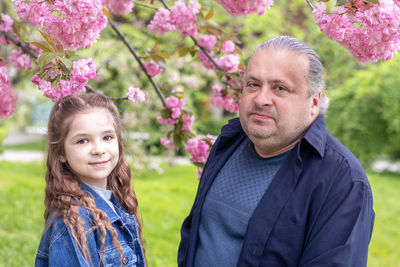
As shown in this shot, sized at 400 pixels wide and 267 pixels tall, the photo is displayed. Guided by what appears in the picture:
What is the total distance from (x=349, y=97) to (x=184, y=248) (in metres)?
9.12

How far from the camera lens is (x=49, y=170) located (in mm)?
1951

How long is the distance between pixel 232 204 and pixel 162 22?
5.10ft

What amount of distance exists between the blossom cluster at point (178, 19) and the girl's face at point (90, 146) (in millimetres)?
1229

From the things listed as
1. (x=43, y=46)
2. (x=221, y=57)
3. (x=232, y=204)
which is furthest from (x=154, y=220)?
(x=43, y=46)

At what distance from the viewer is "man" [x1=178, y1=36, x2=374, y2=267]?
1567 mm

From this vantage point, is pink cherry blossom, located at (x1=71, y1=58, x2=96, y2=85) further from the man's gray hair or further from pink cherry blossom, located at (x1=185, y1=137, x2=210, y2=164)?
pink cherry blossom, located at (x1=185, y1=137, x2=210, y2=164)

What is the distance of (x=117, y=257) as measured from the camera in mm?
1850

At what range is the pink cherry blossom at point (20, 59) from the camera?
2824mm

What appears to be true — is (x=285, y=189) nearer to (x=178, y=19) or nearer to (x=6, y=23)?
(x=178, y=19)

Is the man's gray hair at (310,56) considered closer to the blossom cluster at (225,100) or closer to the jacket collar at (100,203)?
the jacket collar at (100,203)

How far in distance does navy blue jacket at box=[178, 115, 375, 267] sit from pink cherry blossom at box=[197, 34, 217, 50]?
53.5 inches

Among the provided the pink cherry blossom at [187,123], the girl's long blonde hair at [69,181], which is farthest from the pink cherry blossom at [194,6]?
the girl's long blonde hair at [69,181]

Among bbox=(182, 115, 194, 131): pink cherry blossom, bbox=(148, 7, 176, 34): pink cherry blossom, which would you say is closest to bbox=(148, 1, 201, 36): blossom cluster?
bbox=(148, 7, 176, 34): pink cherry blossom

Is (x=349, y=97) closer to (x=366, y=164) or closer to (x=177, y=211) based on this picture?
(x=366, y=164)
